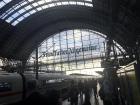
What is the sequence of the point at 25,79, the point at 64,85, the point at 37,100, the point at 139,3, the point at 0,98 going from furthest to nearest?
1. the point at 64,85
2. the point at 139,3
3. the point at 25,79
4. the point at 0,98
5. the point at 37,100

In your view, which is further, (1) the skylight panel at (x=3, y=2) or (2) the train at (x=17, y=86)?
(1) the skylight panel at (x=3, y=2)

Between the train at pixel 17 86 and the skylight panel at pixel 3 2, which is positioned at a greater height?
the skylight panel at pixel 3 2

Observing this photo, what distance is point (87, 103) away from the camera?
10156 millimetres

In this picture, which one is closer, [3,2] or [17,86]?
[17,86]

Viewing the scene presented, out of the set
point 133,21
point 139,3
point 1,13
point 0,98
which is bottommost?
point 0,98

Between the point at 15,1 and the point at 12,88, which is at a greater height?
the point at 15,1

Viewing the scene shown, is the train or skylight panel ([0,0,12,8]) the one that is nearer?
the train

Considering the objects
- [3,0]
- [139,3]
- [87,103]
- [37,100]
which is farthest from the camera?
[3,0]

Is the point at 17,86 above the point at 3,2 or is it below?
below

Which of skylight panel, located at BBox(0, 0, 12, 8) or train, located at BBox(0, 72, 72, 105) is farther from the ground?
skylight panel, located at BBox(0, 0, 12, 8)

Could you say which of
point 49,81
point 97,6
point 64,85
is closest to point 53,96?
point 49,81

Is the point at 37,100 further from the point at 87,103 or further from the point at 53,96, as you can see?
the point at 87,103

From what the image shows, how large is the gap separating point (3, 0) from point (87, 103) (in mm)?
37418

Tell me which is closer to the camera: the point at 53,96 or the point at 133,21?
the point at 53,96
